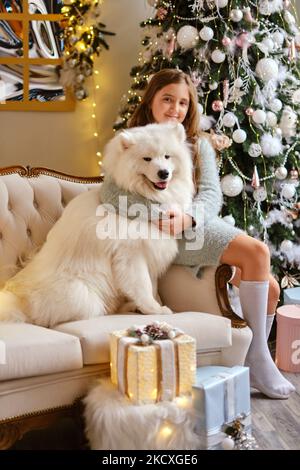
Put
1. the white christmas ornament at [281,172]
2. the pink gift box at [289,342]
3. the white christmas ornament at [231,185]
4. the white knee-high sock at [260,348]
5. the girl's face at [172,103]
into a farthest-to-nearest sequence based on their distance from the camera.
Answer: the white christmas ornament at [281,172]
the white christmas ornament at [231,185]
the pink gift box at [289,342]
the girl's face at [172,103]
the white knee-high sock at [260,348]

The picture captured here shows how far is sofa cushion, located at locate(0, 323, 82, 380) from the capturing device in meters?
2.16

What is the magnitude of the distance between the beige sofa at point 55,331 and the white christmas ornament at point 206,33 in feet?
3.46

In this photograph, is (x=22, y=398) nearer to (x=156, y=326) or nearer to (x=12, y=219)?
(x=156, y=326)

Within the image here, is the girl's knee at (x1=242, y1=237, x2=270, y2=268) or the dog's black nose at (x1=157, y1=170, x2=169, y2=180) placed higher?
the dog's black nose at (x1=157, y1=170, x2=169, y2=180)

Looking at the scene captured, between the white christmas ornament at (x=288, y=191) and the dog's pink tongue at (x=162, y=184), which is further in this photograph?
the white christmas ornament at (x=288, y=191)

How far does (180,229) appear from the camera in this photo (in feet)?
8.93

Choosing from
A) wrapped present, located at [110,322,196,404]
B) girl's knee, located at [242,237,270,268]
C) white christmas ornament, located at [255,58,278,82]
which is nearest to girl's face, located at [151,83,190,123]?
girl's knee, located at [242,237,270,268]

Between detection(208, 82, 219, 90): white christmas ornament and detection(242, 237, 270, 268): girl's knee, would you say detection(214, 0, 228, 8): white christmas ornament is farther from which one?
detection(242, 237, 270, 268): girl's knee

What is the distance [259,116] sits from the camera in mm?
3645

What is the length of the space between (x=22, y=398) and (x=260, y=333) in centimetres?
113

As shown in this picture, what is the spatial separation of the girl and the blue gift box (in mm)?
636

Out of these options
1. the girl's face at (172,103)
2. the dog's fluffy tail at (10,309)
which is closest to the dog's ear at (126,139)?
the girl's face at (172,103)

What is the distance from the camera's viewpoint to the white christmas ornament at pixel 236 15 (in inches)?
142

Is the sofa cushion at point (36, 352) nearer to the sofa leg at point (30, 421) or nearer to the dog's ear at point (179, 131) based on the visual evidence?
the sofa leg at point (30, 421)
